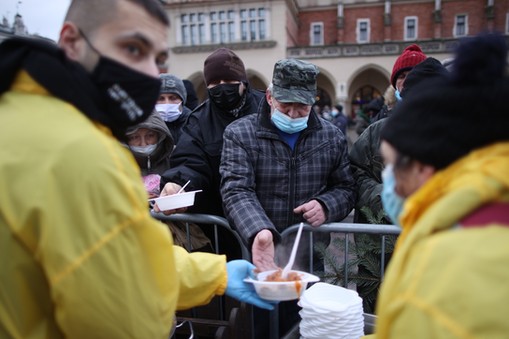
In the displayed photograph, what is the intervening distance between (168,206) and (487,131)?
1.81 metres

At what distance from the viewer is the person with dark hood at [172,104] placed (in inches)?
149

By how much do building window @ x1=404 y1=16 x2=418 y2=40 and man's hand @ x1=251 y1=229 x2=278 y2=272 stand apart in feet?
120

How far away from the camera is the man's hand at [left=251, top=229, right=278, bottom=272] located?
2.16m

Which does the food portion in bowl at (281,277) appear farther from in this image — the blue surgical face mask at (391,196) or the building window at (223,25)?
the building window at (223,25)

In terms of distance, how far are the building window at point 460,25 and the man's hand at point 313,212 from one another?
3648 cm

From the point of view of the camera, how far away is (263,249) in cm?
221

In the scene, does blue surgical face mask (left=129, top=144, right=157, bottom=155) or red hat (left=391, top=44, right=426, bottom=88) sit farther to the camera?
red hat (left=391, top=44, right=426, bottom=88)

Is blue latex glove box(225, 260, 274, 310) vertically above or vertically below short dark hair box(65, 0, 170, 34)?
below

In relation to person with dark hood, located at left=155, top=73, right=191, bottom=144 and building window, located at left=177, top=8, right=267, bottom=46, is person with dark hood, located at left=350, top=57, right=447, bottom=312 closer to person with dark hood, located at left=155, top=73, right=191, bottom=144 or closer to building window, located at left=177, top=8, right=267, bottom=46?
person with dark hood, located at left=155, top=73, right=191, bottom=144

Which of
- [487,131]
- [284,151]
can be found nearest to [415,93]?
[487,131]

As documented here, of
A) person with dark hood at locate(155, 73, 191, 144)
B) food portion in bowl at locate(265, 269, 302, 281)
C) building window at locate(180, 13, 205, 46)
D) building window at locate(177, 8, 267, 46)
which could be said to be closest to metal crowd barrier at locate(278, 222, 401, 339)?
food portion in bowl at locate(265, 269, 302, 281)

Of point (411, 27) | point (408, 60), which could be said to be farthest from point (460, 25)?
point (408, 60)

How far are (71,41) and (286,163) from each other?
159cm

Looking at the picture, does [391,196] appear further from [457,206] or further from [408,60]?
[408,60]
